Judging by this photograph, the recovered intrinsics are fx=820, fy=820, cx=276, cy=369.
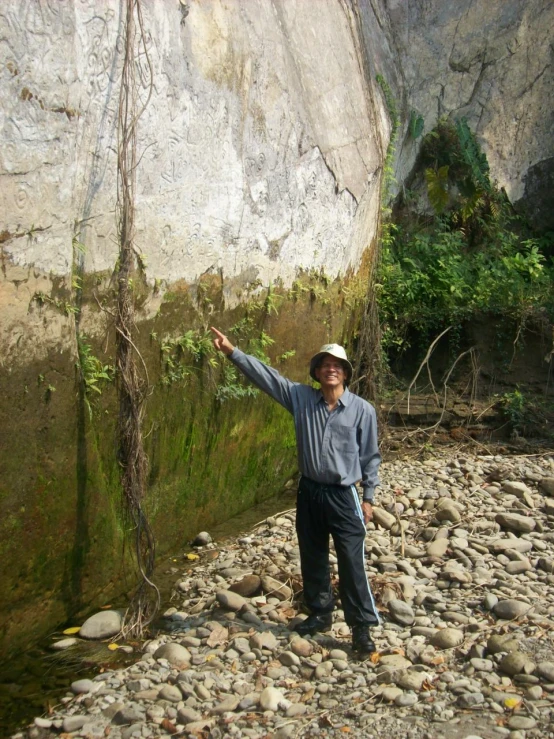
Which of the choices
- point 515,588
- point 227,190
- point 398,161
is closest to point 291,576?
point 515,588

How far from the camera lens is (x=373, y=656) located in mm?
4449

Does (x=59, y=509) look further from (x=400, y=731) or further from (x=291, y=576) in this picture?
(x=400, y=731)

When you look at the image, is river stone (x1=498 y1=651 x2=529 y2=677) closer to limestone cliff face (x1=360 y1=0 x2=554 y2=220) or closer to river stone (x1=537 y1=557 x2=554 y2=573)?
river stone (x1=537 y1=557 x2=554 y2=573)

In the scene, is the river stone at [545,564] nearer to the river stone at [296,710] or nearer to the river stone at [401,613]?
the river stone at [401,613]

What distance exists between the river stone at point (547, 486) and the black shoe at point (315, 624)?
307 cm

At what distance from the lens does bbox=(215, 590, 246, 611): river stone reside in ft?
16.5

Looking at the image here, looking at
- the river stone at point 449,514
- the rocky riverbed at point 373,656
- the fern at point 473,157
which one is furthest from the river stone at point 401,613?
the fern at point 473,157

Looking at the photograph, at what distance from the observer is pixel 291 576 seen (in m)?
5.39

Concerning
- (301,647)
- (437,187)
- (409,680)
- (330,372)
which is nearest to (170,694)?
(301,647)

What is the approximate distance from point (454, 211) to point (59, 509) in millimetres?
8239

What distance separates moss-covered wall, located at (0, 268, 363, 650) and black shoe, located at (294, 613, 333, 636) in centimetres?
125

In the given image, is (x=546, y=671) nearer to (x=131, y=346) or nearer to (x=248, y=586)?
(x=248, y=586)

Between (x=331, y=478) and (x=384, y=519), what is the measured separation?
2.10 m

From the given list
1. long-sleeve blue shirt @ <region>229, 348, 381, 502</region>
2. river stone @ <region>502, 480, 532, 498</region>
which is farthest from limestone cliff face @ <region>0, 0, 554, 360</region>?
river stone @ <region>502, 480, 532, 498</region>
